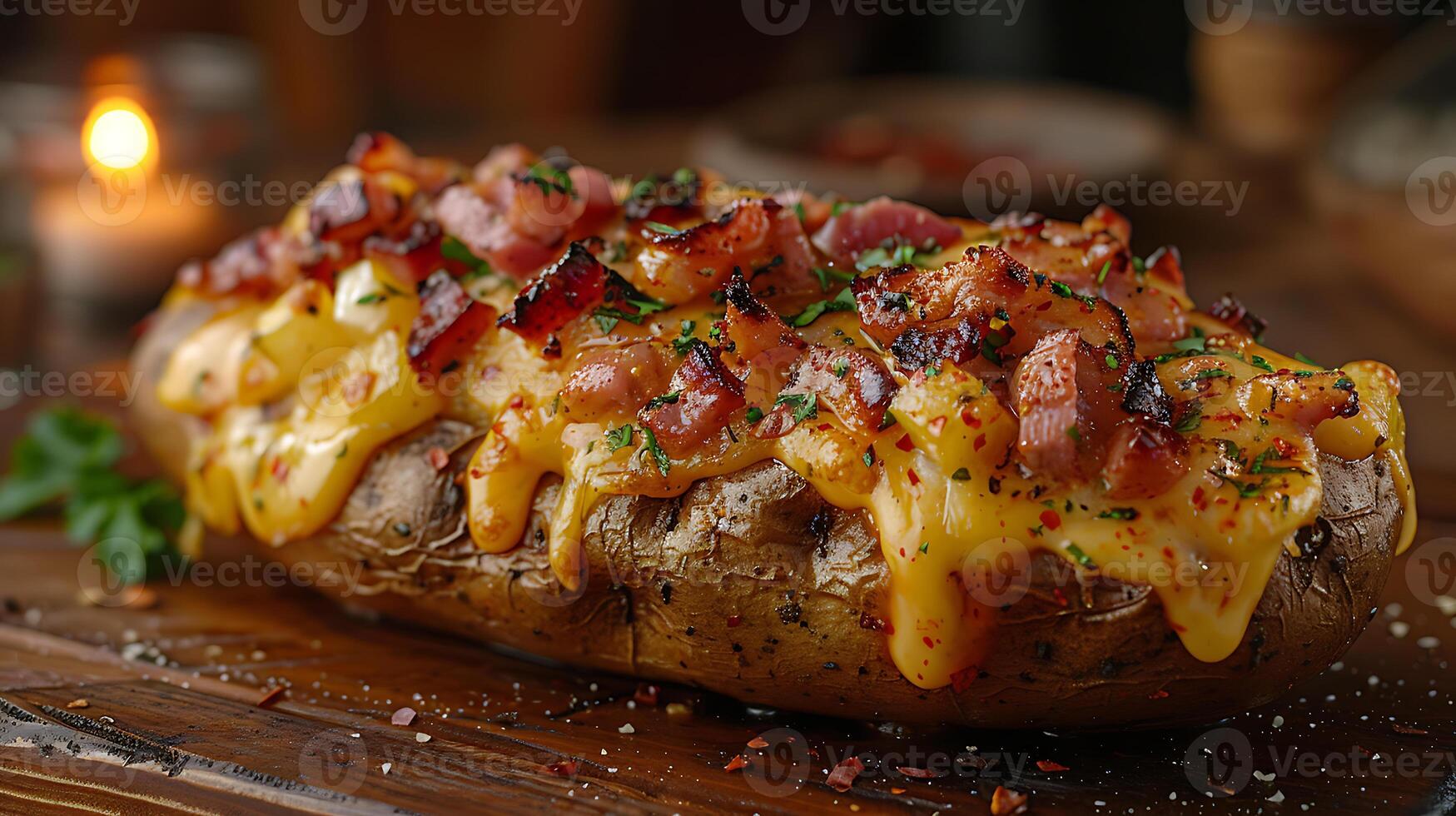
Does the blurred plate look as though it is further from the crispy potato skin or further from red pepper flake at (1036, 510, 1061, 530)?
red pepper flake at (1036, 510, 1061, 530)

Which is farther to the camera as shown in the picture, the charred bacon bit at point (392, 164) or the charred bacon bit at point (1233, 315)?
the charred bacon bit at point (392, 164)

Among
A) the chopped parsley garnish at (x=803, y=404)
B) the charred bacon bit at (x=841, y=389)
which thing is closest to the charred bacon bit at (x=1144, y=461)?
the charred bacon bit at (x=841, y=389)

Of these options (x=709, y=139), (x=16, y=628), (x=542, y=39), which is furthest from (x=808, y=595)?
(x=542, y=39)

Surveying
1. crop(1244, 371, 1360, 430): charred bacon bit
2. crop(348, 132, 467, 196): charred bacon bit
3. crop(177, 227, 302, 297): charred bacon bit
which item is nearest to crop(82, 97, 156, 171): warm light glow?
crop(177, 227, 302, 297): charred bacon bit

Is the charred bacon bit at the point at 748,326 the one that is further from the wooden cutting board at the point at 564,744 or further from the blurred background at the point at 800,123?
the blurred background at the point at 800,123

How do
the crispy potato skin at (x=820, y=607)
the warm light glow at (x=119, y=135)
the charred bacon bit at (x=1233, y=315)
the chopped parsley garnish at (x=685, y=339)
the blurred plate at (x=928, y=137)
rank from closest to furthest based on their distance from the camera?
1. the crispy potato skin at (x=820, y=607)
2. the chopped parsley garnish at (x=685, y=339)
3. the charred bacon bit at (x=1233, y=315)
4. the warm light glow at (x=119, y=135)
5. the blurred plate at (x=928, y=137)

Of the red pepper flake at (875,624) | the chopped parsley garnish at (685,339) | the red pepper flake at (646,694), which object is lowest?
the red pepper flake at (646,694)
